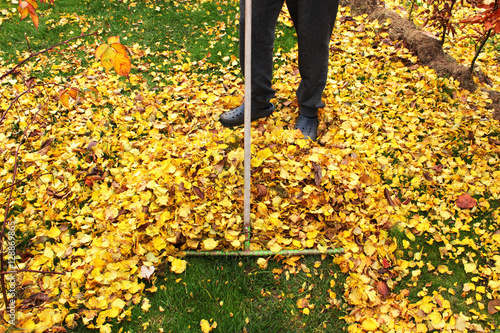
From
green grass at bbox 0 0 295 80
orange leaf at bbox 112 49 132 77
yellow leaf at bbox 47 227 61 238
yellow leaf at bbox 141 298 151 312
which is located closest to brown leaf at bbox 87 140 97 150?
yellow leaf at bbox 47 227 61 238

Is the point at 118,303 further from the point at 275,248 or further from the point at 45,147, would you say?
the point at 45,147

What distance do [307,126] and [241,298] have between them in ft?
4.55

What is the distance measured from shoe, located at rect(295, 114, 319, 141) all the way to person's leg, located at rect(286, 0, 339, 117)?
5 cm

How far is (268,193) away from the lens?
1.99 metres

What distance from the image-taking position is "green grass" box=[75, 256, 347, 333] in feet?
5.24

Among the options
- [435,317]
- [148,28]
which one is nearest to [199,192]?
[435,317]

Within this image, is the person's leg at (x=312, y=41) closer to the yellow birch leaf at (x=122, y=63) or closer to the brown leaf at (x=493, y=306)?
the yellow birch leaf at (x=122, y=63)

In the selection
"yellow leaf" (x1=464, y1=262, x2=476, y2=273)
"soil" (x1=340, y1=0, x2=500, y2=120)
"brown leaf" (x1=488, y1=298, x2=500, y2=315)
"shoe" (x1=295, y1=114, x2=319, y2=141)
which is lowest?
"brown leaf" (x1=488, y1=298, x2=500, y2=315)

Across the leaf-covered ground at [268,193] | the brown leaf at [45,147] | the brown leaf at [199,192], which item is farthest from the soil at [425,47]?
the brown leaf at [45,147]

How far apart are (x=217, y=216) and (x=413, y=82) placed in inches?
90.1

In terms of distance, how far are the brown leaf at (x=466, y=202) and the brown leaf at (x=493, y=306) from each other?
0.59m

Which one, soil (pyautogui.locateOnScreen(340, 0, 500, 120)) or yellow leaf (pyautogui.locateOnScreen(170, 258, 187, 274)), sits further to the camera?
soil (pyautogui.locateOnScreen(340, 0, 500, 120))

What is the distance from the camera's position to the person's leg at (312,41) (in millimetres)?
1952

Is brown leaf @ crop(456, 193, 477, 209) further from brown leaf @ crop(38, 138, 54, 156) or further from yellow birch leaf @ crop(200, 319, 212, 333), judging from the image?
brown leaf @ crop(38, 138, 54, 156)
